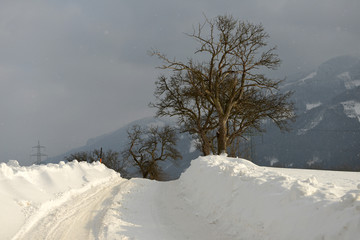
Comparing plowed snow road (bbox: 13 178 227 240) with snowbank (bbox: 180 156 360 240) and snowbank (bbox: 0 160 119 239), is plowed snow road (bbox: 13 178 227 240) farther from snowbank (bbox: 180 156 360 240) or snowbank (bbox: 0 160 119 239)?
snowbank (bbox: 180 156 360 240)

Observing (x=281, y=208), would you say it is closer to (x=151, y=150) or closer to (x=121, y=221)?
(x=121, y=221)

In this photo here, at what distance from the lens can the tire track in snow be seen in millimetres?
6578

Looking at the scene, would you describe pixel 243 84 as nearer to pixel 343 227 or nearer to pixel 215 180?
pixel 215 180

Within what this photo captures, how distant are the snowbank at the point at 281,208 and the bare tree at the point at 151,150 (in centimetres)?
3198

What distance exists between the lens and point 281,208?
5.79 m

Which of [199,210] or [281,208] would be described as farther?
[199,210]

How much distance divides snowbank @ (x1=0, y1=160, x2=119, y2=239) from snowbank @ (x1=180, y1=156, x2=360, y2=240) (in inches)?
190

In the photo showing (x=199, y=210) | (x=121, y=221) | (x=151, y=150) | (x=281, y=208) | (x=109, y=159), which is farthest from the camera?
(x=109, y=159)

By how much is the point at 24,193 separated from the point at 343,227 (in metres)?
8.89

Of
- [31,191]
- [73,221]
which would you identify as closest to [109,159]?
[31,191]

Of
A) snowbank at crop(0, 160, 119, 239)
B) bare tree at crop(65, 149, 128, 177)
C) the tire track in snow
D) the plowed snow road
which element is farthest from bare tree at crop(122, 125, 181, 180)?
the tire track in snow

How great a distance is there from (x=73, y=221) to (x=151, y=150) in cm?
3475

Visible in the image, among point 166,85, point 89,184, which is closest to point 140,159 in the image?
point 166,85

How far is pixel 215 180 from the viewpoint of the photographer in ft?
33.8
